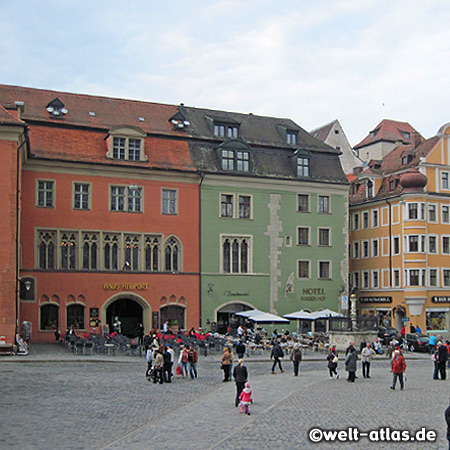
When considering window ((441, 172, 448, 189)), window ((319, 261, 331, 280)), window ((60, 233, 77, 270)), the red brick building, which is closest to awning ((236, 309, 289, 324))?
the red brick building

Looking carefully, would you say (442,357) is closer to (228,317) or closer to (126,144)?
(228,317)

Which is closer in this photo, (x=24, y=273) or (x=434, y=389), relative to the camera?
(x=434, y=389)

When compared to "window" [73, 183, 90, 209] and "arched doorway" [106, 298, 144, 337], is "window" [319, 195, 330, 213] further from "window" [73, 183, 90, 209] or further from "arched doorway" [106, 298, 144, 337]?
"window" [73, 183, 90, 209]

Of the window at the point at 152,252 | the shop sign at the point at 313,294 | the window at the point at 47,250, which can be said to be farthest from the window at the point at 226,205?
the window at the point at 47,250

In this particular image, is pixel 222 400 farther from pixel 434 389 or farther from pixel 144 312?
pixel 144 312

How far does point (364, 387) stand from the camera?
26000 millimetres

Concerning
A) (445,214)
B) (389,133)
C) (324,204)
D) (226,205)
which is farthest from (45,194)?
(389,133)

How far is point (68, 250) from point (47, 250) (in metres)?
1.29

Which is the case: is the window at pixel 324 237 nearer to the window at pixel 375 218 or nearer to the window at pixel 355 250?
the window at pixel 375 218

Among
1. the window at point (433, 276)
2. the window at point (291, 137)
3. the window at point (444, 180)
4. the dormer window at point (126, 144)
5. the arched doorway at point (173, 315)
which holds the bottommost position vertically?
the arched doorway at point (173, 315)

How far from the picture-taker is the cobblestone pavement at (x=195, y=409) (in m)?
15.6

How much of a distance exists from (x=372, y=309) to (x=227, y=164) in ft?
60.8

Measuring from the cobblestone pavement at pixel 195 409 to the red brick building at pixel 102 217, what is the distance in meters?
15.0

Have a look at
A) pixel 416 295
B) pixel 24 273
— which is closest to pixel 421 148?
pixel 416 295
